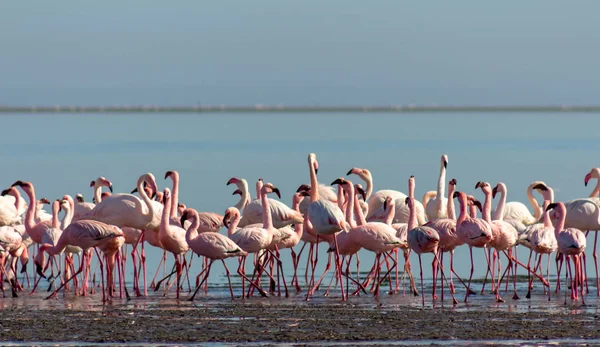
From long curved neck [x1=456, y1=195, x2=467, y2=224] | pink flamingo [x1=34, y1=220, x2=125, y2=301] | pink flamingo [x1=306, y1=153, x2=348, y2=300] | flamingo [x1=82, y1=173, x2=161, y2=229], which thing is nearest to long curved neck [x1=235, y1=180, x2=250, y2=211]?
Answer: flamingo [x1=82, y1=173, x2=161, y2=229]

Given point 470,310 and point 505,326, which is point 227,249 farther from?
point 505,326

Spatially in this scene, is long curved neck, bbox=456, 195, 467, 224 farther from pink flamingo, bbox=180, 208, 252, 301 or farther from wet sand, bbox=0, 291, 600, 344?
pink flamingo, bbox=180, 208, 252, 301

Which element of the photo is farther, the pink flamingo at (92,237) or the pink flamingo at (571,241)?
the pink flamingo at (92,237)

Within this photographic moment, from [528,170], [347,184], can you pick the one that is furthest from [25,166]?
[347,184]

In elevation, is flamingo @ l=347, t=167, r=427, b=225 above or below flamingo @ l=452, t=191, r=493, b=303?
above

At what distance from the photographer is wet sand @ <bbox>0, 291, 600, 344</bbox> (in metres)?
9.90

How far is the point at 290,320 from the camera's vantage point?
11.0 m

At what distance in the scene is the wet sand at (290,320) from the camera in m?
9.90

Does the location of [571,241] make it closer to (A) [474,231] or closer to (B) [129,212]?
(A) [474,231]

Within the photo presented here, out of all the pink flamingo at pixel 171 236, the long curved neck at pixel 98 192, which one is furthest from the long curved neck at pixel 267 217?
the long curved neck at pixel 98 192

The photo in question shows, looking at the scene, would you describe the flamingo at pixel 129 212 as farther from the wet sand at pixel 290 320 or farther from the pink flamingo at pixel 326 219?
the pink flamingo at pixel 326 219

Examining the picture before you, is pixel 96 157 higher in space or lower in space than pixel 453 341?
higher

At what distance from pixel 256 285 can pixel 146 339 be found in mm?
3799

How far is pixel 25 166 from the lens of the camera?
3644 cm
